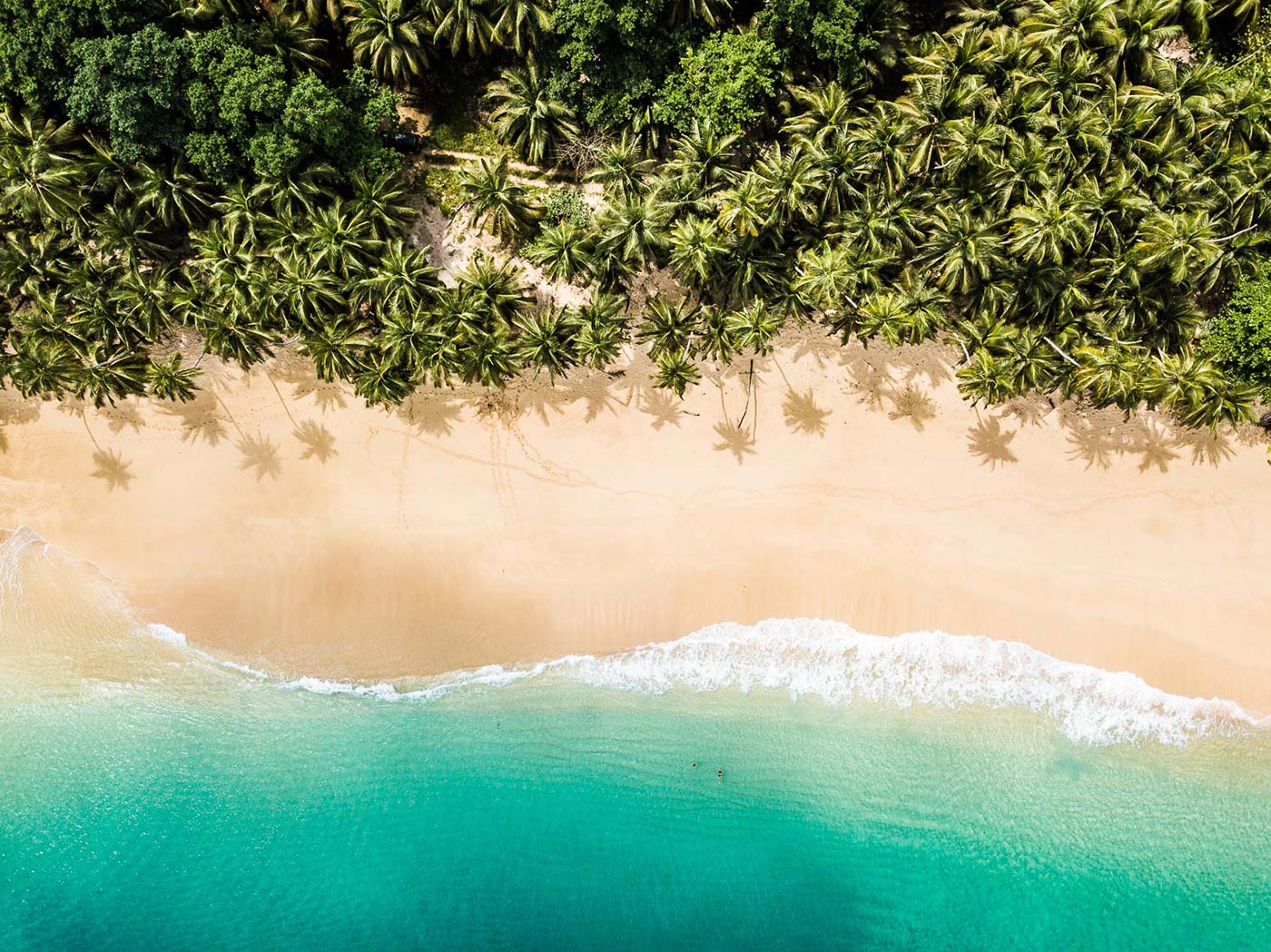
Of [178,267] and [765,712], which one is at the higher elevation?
[178,267]

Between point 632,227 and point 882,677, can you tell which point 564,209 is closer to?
point 632,227

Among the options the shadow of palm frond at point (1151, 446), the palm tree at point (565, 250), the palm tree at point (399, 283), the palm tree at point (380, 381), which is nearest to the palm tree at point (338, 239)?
the palm tree at point (399, 283)

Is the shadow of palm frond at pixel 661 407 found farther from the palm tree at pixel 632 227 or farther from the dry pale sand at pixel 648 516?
the palm tree at pixel 632 227

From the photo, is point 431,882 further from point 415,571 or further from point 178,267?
point 178,267

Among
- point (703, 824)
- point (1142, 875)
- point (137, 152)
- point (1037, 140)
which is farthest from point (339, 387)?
point (1142, 875)

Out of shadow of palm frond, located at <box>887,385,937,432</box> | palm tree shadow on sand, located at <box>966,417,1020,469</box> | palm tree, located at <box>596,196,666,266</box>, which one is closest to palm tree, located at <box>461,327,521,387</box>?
palm tree, located at <box>596,196,666,266</box>

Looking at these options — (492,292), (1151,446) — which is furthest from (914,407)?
(492,292)
